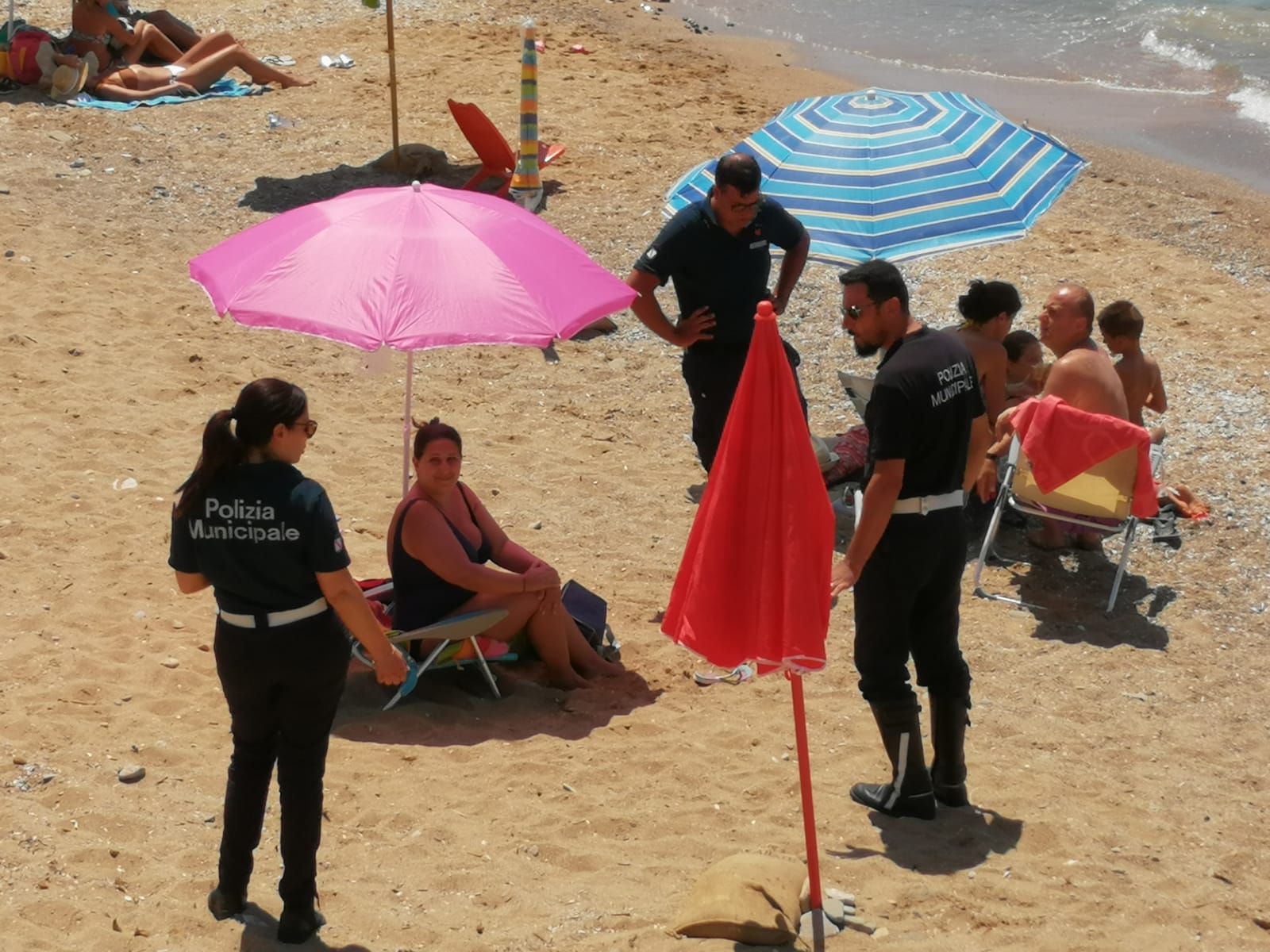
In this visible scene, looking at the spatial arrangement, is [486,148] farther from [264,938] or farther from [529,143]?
[264,938]

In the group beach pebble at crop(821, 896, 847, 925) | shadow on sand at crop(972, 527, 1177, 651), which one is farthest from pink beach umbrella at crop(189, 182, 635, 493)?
shadow on sand at crop(972, 527, 1177, 651)

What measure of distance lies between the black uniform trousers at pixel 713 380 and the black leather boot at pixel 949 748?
6.57ft

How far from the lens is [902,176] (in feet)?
24.1

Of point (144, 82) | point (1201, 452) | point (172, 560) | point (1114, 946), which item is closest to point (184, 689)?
point (172, 560)

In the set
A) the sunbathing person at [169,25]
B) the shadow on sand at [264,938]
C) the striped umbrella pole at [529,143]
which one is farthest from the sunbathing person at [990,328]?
the sunbathing person at [169,25]

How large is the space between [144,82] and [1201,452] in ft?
32.3

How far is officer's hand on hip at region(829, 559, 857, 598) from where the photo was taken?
15.4ft

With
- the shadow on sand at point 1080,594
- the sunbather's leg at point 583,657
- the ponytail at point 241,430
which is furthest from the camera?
the shadow on sand at point 1080,594

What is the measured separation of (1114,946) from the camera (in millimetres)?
4559

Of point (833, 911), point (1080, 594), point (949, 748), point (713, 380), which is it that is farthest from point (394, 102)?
point (833, 911)

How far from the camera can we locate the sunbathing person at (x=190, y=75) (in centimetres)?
1377

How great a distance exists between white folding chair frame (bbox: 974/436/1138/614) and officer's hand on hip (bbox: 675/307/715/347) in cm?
163

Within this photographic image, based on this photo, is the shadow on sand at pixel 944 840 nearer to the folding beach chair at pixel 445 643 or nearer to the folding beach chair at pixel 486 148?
the folding beach chair at pixel 445 643

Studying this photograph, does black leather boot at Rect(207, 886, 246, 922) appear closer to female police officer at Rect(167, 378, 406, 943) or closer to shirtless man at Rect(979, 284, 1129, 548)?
female police officer at Rect(167, 378, 406, 943)
